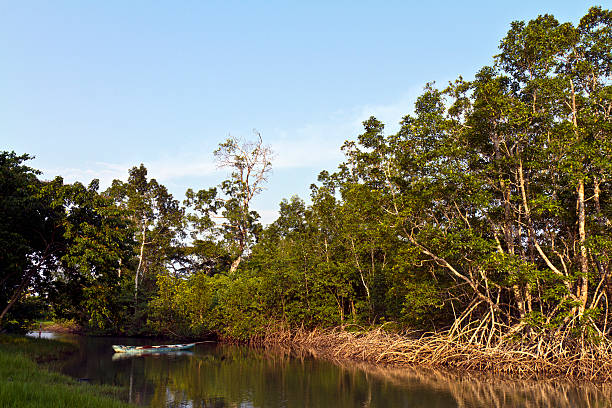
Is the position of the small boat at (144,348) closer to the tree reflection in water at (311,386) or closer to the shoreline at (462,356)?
the tree reflection in water at (311,386)

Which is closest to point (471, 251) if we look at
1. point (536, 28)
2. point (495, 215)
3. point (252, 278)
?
point (495, 215)

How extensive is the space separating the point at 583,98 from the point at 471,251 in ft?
32.2

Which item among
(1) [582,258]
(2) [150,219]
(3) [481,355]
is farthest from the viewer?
(2) [150,219]

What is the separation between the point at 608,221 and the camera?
840 inches

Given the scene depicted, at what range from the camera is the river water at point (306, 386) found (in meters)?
16.3

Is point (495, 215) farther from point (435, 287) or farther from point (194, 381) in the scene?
point (194, 381)

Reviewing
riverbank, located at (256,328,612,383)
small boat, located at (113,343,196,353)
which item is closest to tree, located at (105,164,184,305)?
small boat, located at (113,343,196,353)

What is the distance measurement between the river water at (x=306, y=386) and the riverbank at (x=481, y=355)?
4.21 ft

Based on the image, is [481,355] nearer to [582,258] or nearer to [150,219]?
[582,258]

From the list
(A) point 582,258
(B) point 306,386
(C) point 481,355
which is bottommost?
(B) point 306,386

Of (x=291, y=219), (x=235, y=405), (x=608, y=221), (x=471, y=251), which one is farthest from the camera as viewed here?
(x=291, y=219)

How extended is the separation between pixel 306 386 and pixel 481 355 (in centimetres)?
932

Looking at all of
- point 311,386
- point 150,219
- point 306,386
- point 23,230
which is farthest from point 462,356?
point 150,219

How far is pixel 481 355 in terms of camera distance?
72.3 ft
